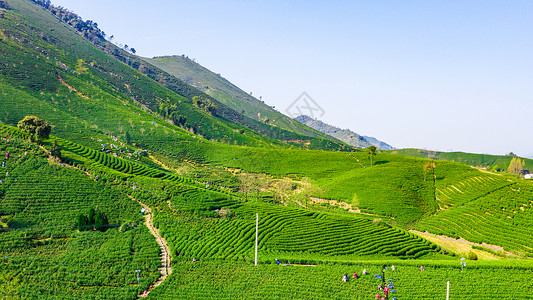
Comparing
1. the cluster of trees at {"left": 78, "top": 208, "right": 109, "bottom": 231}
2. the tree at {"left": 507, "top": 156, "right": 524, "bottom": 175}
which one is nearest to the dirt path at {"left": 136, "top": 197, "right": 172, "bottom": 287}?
the cluster of trees at {"left": 78, "top": 208, "right": 109, "bottom": 231}

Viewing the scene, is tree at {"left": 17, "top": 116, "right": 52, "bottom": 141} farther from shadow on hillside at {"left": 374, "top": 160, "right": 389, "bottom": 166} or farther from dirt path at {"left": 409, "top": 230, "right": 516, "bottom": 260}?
shadow on hillside at {"left": 374, "top": 160, "right": 389, "bottom": 166}

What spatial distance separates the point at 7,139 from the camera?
52.7 meters

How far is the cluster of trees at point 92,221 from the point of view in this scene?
38219 millimetres

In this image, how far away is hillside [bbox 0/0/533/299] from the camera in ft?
100

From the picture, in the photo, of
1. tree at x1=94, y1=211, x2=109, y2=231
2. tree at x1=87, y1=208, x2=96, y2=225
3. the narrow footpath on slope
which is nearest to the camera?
the narrow footpath on slope

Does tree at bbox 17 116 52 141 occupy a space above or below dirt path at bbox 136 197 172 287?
above

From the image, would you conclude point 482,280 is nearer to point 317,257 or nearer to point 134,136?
point 317,257

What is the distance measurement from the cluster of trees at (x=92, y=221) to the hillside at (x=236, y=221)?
0.53 ft

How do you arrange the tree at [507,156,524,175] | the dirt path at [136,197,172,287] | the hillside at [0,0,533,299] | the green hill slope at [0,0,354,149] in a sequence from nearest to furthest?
the hillside at [0,0,533,299] < the dirt path at [136,197,172,287] < the green hill slope at [0,0,354,149] < the tree at [507,156,524,175]

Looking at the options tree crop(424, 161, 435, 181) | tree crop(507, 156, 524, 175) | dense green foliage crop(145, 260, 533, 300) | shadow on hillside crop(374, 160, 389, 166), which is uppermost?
tree crop(507, 156, 524, 175)

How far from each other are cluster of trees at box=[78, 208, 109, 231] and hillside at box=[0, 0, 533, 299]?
0.16m

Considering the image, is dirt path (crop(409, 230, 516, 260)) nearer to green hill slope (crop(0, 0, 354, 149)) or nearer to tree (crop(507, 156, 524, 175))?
green hill slope (crop(0, 0, 354, 149))

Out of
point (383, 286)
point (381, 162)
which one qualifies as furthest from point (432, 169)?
point (383, 286)

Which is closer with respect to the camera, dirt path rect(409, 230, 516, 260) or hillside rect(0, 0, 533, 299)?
hillside rect(0, 0, 533, 299)
